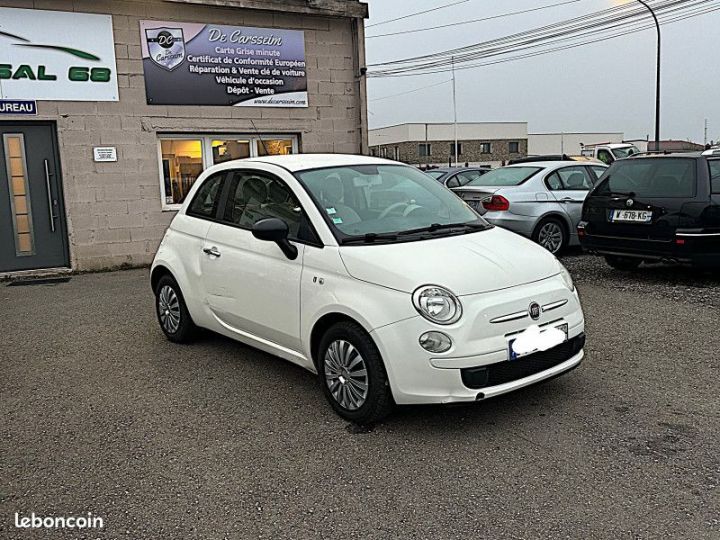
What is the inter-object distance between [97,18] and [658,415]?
387 inches

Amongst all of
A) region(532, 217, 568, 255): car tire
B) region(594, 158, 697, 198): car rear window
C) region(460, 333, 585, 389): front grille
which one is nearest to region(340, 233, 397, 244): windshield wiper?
region(460, 333, 585, 389): front grille

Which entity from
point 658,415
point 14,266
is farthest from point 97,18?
point 658,415

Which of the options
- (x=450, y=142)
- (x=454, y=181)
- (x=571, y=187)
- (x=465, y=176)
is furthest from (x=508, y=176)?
(x=450, y=142)

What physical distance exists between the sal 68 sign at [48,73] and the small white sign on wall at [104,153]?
3.41 ft

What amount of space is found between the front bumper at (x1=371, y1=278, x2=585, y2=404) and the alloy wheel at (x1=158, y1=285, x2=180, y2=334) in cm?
267

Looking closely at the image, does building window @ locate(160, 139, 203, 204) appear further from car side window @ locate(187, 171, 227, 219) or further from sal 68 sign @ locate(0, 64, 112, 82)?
car side window @ locate(187, 171, 227, 219)

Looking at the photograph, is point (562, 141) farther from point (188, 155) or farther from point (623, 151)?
point (188, 155)

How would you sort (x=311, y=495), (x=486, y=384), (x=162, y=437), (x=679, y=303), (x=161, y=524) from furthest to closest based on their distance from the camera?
1. (x=679, y=303)
2. (x=162, y=437)
3. (x=486, y=384)
4. (x=311, y=495)
5. (x=161, y=524)

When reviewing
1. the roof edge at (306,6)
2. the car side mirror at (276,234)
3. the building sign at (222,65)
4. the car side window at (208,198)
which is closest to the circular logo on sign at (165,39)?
the building sign at (222,65)

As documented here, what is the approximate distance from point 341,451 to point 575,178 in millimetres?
8282

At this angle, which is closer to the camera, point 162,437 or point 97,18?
point 162,437

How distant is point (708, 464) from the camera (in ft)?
11.7

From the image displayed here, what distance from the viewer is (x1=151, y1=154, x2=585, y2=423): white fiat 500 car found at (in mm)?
3785

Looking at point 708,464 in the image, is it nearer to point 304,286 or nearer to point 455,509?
point 455,509
